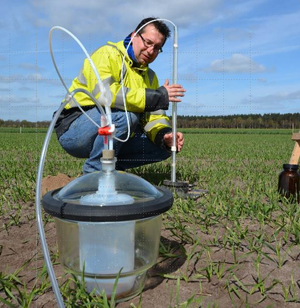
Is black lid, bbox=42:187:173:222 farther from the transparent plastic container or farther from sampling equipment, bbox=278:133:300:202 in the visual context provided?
sampling equipment, bbox=278:133:300:202

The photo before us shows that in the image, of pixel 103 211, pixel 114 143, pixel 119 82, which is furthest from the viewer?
pixel 114 143

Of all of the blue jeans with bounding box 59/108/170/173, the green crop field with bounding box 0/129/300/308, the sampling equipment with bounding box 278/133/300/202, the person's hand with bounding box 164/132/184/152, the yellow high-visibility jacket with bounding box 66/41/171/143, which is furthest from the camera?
the person's hand with bounding box 164/132/184/152

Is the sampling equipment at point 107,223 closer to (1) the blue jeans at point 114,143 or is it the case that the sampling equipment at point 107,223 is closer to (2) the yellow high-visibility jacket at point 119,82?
(2) the yellow high-visibility jacket at point 119,82

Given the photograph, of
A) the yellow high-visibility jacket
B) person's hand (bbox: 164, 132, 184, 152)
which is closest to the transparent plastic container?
the yellow high-visibility jacket

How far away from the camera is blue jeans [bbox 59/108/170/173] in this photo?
3215 millimetres

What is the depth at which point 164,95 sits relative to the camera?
3002 mm

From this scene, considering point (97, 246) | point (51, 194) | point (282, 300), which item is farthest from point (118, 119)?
point (282, 300)

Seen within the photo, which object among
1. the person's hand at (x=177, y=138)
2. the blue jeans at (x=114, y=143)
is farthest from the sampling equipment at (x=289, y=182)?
the blue jeans at (x=114, y=143)

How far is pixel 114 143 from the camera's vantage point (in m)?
3.37

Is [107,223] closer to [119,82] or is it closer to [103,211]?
[103,211]

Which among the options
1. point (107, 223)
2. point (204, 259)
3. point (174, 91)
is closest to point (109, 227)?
point (107, 223)

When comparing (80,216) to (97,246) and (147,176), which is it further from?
(147,176)

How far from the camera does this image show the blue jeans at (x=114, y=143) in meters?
3.21

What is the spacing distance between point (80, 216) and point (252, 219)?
1.55 metres
